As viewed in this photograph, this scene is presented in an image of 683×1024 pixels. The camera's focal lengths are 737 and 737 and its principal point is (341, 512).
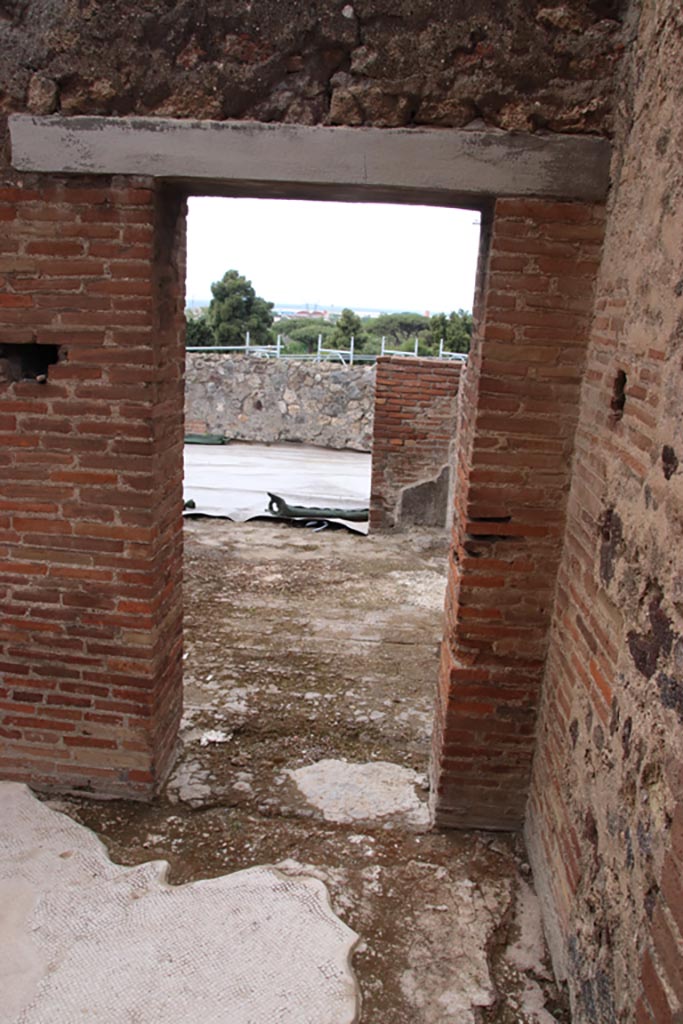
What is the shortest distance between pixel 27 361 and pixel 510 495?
206 cm

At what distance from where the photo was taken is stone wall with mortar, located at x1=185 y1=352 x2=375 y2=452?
1465cm

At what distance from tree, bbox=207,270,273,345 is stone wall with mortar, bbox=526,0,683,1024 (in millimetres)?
24038

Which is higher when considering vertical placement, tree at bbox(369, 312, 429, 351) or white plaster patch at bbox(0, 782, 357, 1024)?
tree at bbox(369, 312, 429, 351)

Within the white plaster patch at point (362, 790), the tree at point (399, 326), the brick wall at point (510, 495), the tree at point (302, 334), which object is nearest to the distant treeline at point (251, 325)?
the tree at point (302, 334)

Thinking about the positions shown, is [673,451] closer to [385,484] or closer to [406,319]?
[385,484]

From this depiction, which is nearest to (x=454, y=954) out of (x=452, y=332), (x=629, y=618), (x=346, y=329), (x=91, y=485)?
(x=629, y=618)

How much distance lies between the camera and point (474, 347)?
3061 millimetres

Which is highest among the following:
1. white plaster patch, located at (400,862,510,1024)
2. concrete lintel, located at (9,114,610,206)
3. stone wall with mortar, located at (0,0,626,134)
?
stone wall with mortar, located at (0,0,626,134)

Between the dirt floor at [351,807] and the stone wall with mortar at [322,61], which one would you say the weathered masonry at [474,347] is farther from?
the dirt floor at [351,807]

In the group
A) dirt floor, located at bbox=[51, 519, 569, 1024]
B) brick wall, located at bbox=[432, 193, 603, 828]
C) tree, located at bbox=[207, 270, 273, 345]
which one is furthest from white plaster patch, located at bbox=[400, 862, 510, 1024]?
tree, located at bbox=[207, 270, 273, 345]

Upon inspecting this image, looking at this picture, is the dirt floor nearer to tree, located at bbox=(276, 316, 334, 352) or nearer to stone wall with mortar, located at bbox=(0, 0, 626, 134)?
stone wall with mortar, located at bbox=(0, 0, 626, 134)

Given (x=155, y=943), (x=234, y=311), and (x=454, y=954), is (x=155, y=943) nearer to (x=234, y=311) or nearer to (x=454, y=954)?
(x=454, y=954)

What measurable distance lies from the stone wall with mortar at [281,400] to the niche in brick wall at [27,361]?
1157cm

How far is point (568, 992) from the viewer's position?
2.45 metres
